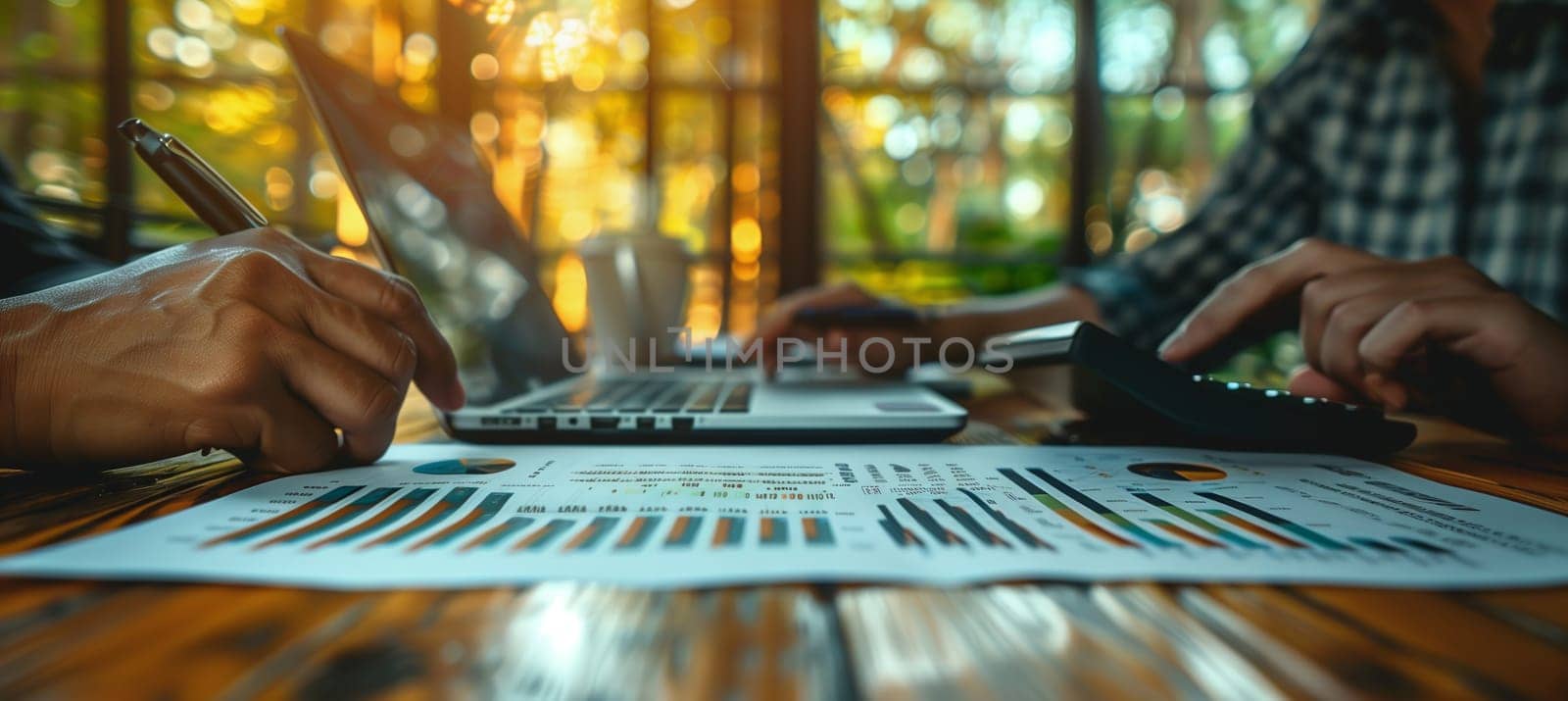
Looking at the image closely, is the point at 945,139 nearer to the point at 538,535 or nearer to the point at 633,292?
the point at 633,292

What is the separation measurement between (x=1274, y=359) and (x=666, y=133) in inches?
66.4

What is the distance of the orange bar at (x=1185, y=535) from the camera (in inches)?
9.1

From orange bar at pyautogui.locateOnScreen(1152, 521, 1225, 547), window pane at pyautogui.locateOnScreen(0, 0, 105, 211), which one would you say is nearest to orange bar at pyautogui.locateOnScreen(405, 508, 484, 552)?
orange bar at pyautogui.locateOnScreen(1152, 521, 1225, 547)

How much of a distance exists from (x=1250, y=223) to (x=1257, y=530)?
3.00ft

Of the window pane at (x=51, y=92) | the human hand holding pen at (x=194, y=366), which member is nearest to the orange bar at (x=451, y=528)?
the human hand holding pen at (x=194, y=366)

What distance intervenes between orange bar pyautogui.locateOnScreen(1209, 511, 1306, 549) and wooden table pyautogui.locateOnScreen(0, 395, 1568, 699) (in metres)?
0.04

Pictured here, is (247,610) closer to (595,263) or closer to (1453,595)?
(1453,595)

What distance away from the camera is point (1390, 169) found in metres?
0.91

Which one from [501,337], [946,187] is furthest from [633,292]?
[946,187]

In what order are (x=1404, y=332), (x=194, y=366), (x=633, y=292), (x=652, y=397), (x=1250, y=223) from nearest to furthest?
(x=194, y=366) < (x=1404, y=332) < (x=652, y=397) < (x=633, y=292) < (x=1250, y=223)

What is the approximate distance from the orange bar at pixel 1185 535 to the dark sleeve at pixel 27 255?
692mm

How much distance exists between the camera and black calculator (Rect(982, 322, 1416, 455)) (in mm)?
378

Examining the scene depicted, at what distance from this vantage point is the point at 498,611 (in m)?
0.18

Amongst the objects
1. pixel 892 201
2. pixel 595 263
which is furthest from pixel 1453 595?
pixel 892 201
